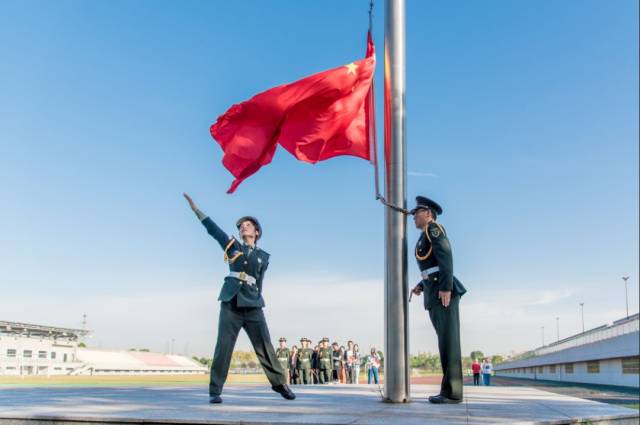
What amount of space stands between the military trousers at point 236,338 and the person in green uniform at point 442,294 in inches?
73.3

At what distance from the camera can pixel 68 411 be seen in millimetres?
5500

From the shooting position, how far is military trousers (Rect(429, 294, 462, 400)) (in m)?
6.56

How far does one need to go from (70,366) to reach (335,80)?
1999 inches

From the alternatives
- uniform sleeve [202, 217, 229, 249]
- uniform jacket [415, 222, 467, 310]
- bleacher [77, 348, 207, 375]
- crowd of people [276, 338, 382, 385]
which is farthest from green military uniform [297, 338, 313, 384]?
bleacher [77, 348, 207, 375]

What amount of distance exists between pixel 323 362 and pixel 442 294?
18.6 metres

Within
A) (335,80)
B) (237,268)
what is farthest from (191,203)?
(335,80)

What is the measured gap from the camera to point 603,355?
32625mm

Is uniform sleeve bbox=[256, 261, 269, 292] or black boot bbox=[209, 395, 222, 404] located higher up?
uniform sleeve bbox=[256, 261, 269, 292]

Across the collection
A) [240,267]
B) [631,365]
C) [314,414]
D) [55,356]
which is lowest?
[55,356]

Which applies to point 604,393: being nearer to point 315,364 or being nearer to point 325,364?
point 325,364

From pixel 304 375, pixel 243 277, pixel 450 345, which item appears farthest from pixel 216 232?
pixel 304 375

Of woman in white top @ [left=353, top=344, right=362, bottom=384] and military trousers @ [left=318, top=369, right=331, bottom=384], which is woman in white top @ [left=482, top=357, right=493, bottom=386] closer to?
woman in white top @ [left=353, top=344, right=362, bottom=384]

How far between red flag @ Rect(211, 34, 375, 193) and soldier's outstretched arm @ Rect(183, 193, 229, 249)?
66 cm

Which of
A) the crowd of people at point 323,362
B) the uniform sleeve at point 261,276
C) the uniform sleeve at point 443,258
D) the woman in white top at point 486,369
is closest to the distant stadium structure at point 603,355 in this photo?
the woman in white top at point 486,369
